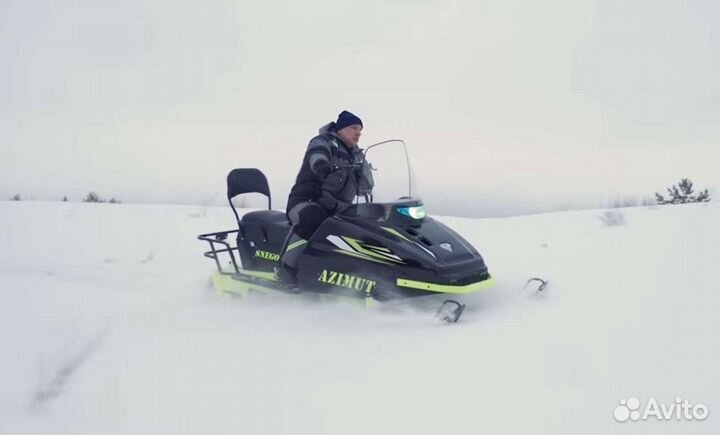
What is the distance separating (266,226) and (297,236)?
684 millimetres

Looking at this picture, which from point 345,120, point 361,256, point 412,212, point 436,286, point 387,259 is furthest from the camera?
point 345,120

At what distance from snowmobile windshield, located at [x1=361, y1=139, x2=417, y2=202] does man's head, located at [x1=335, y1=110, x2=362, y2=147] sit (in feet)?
0.90

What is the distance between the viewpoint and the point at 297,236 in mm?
5719

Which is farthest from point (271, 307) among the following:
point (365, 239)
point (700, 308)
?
point (700, 308)

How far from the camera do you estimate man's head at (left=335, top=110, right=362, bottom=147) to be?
5863 mm

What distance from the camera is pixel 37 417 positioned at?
3447 millimetres

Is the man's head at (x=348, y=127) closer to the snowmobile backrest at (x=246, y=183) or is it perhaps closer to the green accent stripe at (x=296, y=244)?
the green accent stripe at (x=296, y=244)

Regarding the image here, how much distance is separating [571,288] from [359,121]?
2302 millimetres

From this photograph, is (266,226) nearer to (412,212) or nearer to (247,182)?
(247,182)

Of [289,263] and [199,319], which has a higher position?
[289,263]

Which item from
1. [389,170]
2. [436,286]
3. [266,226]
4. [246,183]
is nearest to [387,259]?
[436,286]

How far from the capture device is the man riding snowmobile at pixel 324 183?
5.57 meters

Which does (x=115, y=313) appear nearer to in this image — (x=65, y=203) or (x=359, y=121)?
(x=359, y=121)

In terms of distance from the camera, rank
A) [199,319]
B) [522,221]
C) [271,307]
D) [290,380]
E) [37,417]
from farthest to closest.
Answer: [522,221] → [271,307] → [199,319] → [290,380] → [37,417]
